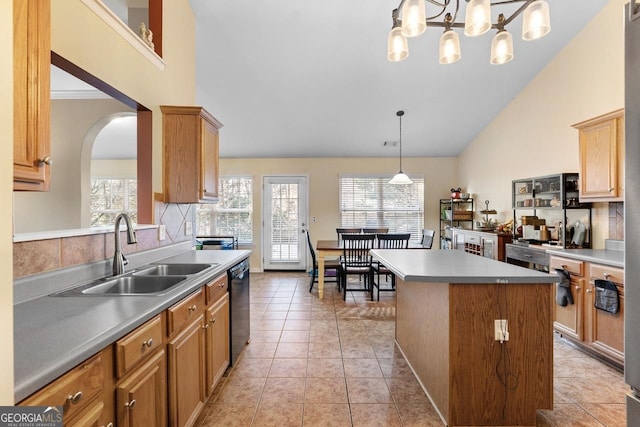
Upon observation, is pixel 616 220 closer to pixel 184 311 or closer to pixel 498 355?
pixel 498 355

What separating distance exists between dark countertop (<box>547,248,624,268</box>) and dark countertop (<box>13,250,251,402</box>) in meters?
2.98

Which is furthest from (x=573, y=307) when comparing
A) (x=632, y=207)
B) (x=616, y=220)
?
(x=632, y=207)

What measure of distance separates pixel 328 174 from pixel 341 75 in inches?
99.1

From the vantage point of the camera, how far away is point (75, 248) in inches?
65.5

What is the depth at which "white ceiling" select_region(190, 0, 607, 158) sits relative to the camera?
3.25 m

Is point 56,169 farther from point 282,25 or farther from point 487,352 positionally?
point 487,352

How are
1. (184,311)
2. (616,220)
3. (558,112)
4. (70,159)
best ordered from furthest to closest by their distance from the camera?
1. (558,112)
2. (70,159)
3. (616,220)
4. (184,311)

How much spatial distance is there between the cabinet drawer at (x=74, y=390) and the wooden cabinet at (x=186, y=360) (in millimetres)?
461

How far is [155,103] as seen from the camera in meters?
2.54

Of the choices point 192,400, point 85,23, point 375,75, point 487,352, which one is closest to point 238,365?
point 192,400

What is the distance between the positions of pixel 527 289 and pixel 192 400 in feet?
6.25

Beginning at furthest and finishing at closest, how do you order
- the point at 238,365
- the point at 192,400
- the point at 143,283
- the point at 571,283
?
the point at 571,283, the point at 238,365, the point at 143,283, the point at 192,400

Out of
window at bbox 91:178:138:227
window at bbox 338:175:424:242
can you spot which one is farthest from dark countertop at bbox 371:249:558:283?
window at bbox 91:178:138:227

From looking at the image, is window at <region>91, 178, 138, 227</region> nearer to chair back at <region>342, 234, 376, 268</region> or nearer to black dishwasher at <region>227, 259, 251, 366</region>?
chair back at <region>342, 234, 376, 268</region>
